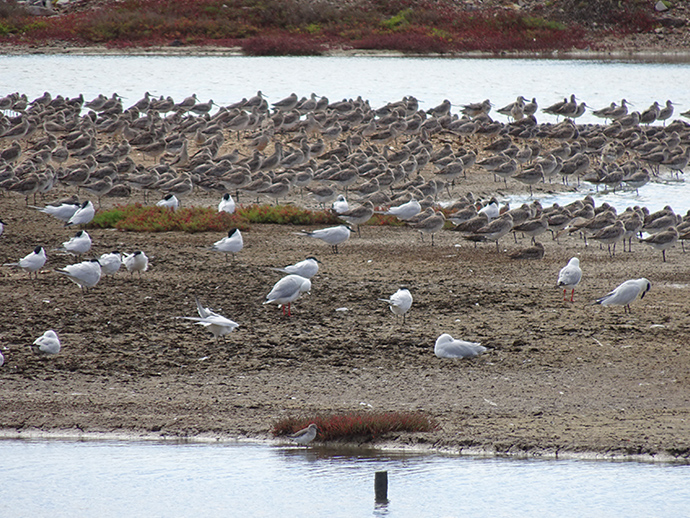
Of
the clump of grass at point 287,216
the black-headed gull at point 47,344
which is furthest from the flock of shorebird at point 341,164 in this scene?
the black-headed gull at point 47,344

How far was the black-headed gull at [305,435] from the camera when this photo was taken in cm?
880

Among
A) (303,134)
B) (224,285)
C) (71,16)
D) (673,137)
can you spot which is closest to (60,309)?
(224,285)

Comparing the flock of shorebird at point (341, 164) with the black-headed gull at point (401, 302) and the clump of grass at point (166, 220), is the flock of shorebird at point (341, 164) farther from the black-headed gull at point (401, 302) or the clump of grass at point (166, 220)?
the clump of grass at point (166, 220)

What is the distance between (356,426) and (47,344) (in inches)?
166

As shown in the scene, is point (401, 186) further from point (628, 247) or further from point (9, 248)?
point (9, 248)

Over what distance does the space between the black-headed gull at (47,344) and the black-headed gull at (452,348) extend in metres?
4.61

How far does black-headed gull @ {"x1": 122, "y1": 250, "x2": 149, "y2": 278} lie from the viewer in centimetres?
1424

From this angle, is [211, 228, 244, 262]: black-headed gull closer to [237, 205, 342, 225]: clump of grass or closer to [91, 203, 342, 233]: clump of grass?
[91, 203, 342, 233]: clump of grass

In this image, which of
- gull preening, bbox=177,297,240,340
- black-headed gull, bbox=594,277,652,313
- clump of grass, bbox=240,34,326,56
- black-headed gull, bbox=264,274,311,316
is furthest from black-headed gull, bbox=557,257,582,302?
clump of grass, bbox=240,34,326,56

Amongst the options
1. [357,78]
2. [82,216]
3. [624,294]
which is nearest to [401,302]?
[624,294]

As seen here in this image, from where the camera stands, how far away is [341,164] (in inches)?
869

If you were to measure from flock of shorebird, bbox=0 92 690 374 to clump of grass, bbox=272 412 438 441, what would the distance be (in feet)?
6.90

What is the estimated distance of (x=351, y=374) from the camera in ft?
35.1

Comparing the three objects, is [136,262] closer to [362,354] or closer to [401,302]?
[401,302]
